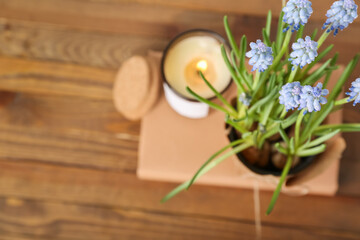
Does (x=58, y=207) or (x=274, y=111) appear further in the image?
(x=58, y=207)

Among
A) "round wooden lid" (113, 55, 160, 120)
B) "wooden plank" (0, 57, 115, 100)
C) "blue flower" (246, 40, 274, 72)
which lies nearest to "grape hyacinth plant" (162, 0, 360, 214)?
"blue flower" (246, 40, 274, 72)

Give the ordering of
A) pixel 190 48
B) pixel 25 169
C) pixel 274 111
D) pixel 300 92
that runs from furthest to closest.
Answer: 1. pixel 25 169
2. pixel 190 48
3. pixel 274 111
4. pixel 300 92

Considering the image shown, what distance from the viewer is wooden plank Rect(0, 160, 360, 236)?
64 cm

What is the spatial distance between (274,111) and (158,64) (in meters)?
0.25

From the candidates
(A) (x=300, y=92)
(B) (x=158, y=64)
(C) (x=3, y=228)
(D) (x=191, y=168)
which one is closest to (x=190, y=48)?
(B) (x=158, y=64)

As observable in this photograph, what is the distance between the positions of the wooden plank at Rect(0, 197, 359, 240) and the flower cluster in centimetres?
39

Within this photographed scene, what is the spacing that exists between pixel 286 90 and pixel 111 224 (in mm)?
445

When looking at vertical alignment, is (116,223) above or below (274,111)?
below

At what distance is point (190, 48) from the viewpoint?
564 mm

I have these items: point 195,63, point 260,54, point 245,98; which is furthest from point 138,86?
point 260,54

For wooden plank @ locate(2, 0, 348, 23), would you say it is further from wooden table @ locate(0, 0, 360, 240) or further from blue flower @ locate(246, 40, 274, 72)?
blue flower @ locate(246, 40, 274, 72)

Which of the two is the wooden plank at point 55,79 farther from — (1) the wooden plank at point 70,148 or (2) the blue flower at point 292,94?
(2) the blue flower at point 292,94

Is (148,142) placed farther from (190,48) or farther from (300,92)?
(300,92)

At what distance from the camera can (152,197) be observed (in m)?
0.65
